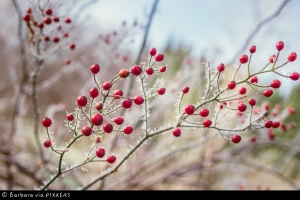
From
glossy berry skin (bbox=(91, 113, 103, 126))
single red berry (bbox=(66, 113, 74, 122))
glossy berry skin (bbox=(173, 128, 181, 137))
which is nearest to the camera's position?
glossy berry skin (bbox=(91, 113, 103, 126))

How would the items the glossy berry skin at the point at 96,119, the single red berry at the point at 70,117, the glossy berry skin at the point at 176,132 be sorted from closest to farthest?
1. the glossy berry skin at the point at 96,119
2. the single red berry at the point at 70,117
3. the glossy berry skin at the point at 176,132

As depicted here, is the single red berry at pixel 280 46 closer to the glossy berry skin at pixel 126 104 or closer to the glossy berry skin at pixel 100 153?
the glossy berry skin at pixel 126 104

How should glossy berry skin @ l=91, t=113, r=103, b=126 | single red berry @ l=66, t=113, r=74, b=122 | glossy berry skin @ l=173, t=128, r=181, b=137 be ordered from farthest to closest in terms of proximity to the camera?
glossy berry skin @ l=173, t=128, r=181, b=137, single red berry @ l=66, t=113, r=74, b=122, glossy berry skin @ l=91, t=113, r=103, b=126

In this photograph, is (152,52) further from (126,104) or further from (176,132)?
(176,132)

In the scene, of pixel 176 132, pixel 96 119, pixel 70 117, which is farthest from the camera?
pixel 176 132

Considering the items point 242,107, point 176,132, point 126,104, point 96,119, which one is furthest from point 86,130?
point 242,107

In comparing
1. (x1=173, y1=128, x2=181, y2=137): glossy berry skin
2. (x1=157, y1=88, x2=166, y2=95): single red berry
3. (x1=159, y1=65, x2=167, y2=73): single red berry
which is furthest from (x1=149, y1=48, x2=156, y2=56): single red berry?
(x1=173, y1=128, x2=181, y2=137): glossy berry skin

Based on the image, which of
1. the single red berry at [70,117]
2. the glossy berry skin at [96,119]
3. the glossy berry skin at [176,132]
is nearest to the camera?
the glossy berry skin at [96,119]

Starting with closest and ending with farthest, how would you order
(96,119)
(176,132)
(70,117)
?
(96,119)
(70,117)
(176,132)

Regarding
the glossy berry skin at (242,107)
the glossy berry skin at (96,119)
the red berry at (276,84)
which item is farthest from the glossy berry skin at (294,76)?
the glossy berry skin at (96,119)

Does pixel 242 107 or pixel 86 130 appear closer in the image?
pixel 86 130

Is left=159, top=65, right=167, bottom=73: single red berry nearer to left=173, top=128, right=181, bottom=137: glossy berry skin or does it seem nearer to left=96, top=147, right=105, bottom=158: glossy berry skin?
left=173, top=128, right=181, bottom=137: glossy berry skin

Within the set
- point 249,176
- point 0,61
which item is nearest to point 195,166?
point 249,176

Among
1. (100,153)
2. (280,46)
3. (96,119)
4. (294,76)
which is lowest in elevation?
(100,153)
